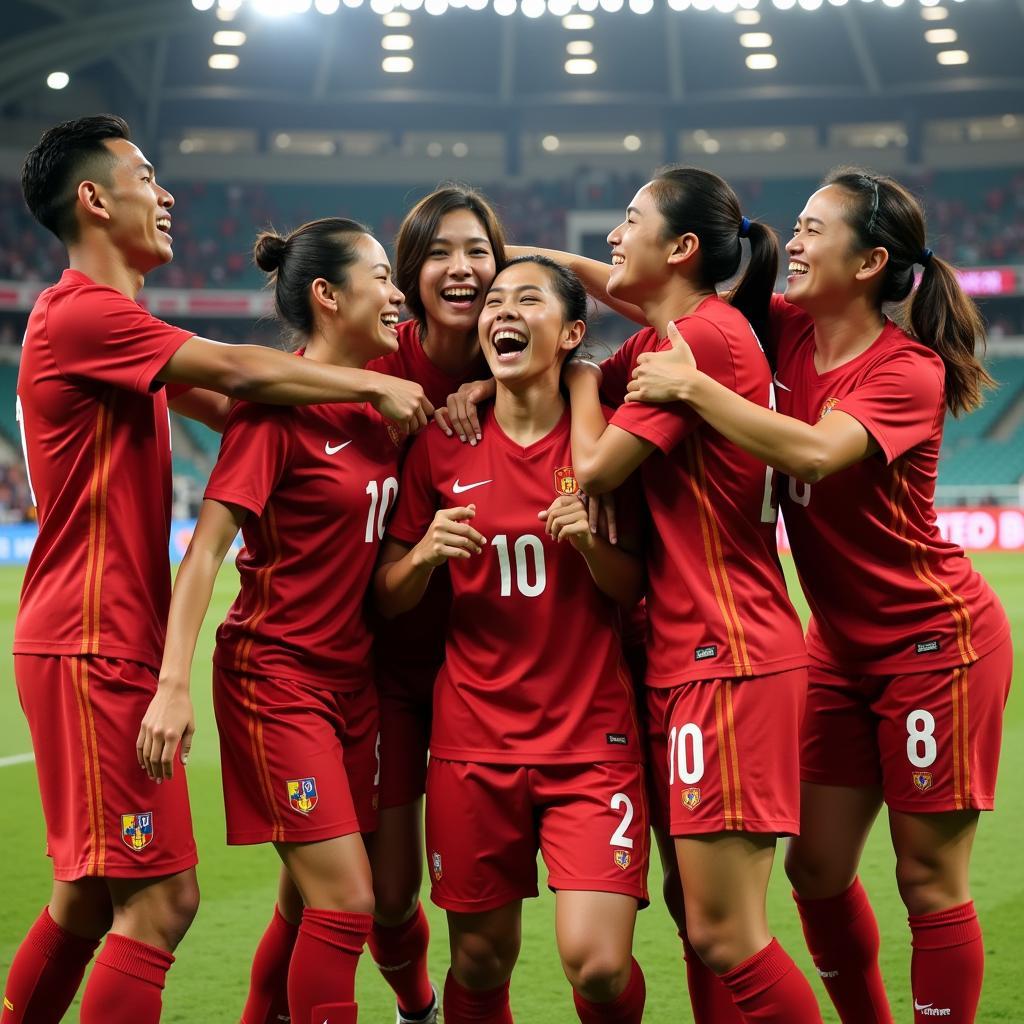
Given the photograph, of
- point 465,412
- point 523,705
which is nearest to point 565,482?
point 465,412

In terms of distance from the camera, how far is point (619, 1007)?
319cm

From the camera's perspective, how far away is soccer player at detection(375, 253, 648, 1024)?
126 inches

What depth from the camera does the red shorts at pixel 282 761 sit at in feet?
10.6

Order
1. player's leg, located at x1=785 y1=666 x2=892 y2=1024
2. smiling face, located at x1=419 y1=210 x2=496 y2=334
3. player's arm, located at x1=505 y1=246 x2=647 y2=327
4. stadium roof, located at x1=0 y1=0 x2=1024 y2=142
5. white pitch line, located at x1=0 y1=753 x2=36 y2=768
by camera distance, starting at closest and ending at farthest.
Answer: player's leg, located at x1=785 y1=666 x2=892 y2=1024 → smiling face, located at x1=419 y1=210 x2=496 y2=334 → player's arm, located at x1=505 y1=246 x2=647 y2=327 → white pitch line, located at x1=0 y1=753 x2=36 y2=768 → stadium roof, located at x1=0 y1=0 x2=1024 y2=142

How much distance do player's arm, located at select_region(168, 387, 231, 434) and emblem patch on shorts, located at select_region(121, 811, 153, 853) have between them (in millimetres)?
1210

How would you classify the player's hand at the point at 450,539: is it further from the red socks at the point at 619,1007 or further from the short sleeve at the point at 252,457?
the red socks at the point at 619,1007

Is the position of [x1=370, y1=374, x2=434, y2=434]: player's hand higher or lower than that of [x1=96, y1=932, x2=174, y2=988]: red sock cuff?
higher

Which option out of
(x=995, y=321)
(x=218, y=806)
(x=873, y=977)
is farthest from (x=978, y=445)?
(x=873, y=977)

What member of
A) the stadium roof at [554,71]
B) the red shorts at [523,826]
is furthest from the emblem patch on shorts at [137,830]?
the stadium roof at [554,71]

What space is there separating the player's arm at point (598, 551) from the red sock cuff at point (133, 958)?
1.37 meters

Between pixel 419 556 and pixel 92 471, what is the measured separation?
32.6 inches

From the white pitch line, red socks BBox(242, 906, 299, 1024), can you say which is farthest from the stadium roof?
red socks BBox(242, 906, 299, 1024)

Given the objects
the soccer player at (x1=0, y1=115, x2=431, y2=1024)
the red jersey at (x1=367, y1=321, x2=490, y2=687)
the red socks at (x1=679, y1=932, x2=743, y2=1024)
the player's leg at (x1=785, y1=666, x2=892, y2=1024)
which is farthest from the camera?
the red jersey at (x1=367, y1=321, x2=490, y2=687)

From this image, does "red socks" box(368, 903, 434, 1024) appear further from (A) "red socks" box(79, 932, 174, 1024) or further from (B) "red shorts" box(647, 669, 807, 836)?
(B) "red shorts" box(647, 669, 807, 836)
